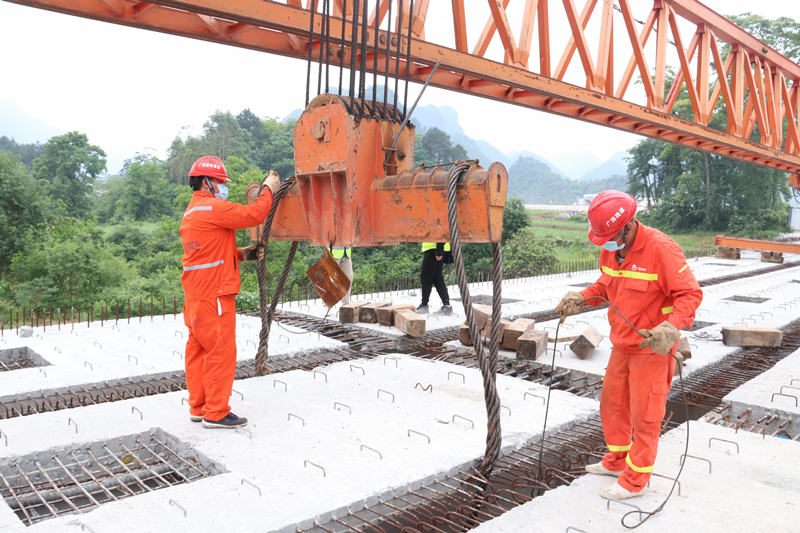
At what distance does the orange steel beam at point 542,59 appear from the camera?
4480 mm

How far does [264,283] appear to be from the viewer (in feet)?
15.9

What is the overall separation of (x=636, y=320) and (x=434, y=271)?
5.11 metres

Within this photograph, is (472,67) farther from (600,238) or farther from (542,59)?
(600,238)

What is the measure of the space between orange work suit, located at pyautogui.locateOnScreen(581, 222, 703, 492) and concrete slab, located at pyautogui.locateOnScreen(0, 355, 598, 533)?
0.86 m

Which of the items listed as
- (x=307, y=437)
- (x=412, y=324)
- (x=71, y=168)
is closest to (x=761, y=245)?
(x=412, y=324)

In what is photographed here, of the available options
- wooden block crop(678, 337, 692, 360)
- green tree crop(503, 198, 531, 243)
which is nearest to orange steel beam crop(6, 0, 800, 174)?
wooden block crop(678, 337, 692, 360)

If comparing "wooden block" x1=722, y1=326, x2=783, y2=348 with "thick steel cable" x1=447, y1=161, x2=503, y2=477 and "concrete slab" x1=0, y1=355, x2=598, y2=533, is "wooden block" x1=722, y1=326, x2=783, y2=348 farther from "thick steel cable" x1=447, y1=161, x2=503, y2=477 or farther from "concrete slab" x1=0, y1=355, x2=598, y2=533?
"thick steel cable" x1=447, y1=161, x2=503, y2=477

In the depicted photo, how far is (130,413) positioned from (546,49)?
20.2 ft

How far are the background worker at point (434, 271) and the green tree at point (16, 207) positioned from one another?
21.9 m

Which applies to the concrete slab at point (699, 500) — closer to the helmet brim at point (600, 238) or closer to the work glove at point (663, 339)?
the work glove at point (663, 339)

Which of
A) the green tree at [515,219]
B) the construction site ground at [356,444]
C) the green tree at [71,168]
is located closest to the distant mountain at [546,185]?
the green tree at [71,168]

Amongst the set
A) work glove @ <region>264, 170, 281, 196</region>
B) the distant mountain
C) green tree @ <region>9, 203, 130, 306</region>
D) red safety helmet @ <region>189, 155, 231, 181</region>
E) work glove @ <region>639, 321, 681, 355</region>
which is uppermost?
the distant mountain

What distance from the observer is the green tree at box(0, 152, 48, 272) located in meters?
23.3

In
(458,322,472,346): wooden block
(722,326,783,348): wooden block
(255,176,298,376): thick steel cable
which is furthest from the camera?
(722,326,783,348): wooden block
